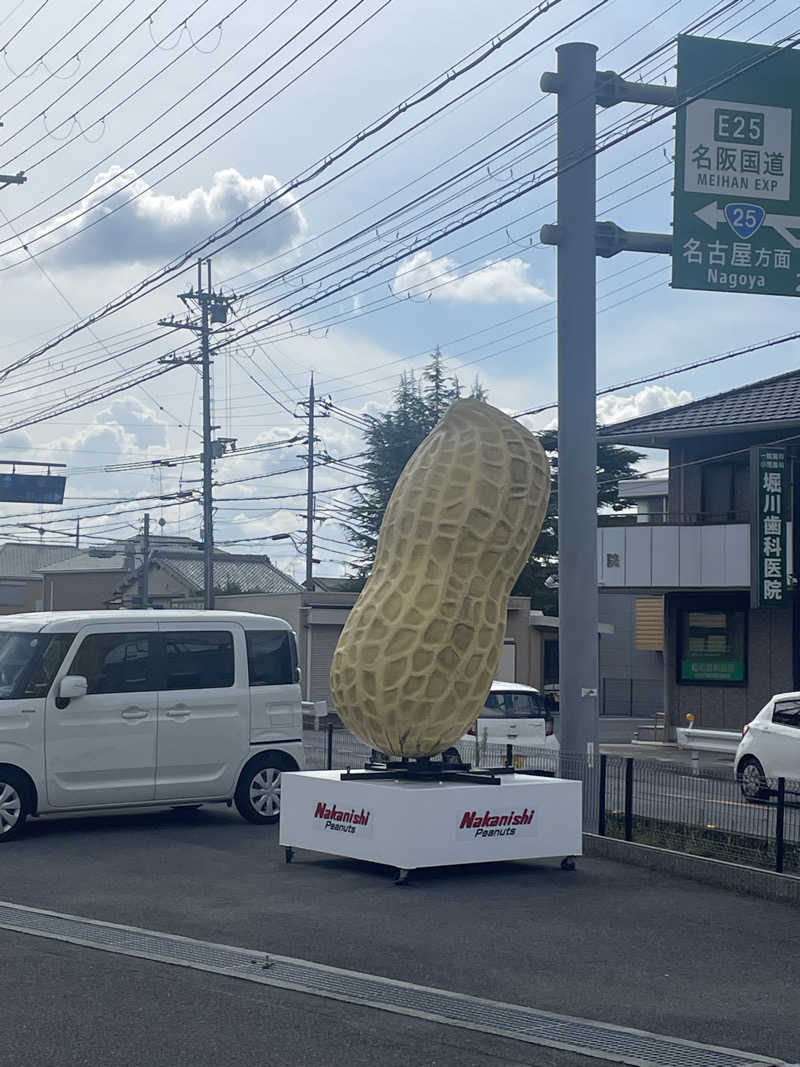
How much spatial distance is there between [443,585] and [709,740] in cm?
1553

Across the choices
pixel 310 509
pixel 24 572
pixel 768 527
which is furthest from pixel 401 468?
pixel 24 572

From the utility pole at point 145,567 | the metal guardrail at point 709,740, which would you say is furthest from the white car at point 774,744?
the utility pole at point 145,567

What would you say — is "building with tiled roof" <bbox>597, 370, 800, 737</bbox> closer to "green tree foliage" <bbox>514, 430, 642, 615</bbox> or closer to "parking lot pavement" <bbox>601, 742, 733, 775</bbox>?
"parking lot pavement" <bbox>601, 742, 733, 775</bbox>

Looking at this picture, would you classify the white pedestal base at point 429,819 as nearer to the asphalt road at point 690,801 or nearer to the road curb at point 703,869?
the road curb at point 703,869

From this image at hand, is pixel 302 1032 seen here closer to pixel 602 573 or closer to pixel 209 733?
pixel 209 733

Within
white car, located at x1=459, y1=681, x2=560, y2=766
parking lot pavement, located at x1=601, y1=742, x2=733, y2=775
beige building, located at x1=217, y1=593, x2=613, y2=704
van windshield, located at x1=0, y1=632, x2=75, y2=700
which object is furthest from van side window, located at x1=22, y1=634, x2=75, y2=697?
beige building, located at x1=217, y1=593, x2=613, y2=704

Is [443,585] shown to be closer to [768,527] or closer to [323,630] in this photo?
[768,527]

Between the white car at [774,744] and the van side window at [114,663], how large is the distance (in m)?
8.30

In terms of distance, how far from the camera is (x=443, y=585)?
40.7 ft

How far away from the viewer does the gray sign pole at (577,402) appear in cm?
1478

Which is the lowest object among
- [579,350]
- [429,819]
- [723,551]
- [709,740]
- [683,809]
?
[709,740]

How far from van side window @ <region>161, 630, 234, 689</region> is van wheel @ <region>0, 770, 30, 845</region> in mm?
1863

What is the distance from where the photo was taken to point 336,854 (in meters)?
12.2

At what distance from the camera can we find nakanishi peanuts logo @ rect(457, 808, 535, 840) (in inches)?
467
